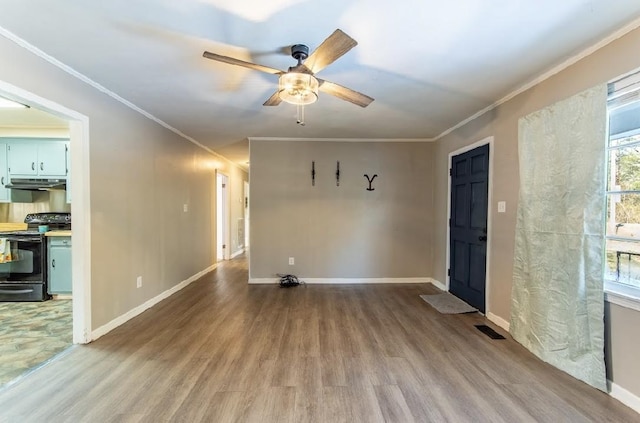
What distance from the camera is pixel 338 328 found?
279cm

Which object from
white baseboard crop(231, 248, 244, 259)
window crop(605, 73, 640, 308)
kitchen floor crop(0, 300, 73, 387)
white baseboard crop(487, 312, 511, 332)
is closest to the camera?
window crop(605, 73, 640, 308)

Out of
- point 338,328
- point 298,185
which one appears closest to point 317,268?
point 298,185

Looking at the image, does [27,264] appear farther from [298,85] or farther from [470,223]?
[470,223]

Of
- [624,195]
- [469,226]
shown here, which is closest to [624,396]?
[624,195]

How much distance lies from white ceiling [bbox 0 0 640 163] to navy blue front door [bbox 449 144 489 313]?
0.84 metres

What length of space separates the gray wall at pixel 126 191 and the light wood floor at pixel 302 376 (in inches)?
21.9

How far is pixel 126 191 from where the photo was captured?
2.94 meters

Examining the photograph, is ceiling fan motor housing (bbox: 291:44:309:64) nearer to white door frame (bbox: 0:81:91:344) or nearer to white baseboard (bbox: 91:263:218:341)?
white door frame (bbox: 0:81:91:344)

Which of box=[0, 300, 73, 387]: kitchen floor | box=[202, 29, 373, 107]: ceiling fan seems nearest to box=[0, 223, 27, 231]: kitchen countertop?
box=[0, 300, 73, 387]: kitchen floor

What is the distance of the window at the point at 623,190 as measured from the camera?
69.7 inches

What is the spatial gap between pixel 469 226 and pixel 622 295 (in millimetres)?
1768

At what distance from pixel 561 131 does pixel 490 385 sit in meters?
1.96

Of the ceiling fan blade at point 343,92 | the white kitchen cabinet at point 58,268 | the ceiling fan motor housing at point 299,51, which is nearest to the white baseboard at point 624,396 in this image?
the ceiling fan blade at point 343,92

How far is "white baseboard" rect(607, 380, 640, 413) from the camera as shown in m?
1.66
